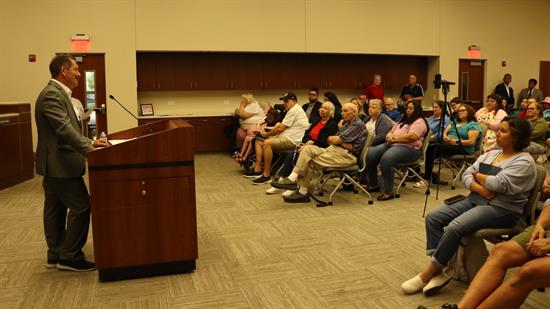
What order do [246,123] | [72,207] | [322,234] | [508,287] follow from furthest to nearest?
1. [246,123]
2. [322,234]
3. [72,207]
4. [508,287]

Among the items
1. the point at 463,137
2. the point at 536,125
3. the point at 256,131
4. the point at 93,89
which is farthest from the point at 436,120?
the point at 93,89

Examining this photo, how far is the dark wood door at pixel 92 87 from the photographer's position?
9957mm

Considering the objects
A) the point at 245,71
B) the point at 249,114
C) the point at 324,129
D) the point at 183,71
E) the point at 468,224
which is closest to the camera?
the point at 468,224

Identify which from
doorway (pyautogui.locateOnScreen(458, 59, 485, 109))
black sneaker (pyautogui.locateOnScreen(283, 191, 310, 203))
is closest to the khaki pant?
black sneaker (pyautogui.locateOnScreen(283, 191, 310, 203))

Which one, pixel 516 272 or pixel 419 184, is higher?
pixel 516 272

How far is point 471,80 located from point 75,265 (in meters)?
11.9

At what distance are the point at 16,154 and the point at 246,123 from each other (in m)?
3.73

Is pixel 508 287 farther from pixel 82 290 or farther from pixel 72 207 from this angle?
pixel 72 207

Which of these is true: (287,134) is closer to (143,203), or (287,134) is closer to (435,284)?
Result: (143,203)

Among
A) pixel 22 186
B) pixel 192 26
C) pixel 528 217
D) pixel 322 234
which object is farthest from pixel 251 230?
pixel 192 26

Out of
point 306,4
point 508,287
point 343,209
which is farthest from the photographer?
point 306,4

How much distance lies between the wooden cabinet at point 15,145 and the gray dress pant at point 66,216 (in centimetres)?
371

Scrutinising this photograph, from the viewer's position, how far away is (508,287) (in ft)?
8.39

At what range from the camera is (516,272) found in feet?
8.56
